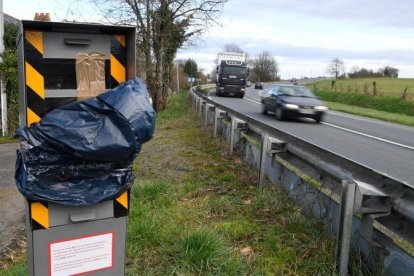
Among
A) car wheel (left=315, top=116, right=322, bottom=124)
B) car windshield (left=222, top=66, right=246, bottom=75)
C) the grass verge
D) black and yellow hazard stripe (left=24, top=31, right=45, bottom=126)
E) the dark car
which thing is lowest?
car wheel (left=315, top=116, right=322, bottom=124)

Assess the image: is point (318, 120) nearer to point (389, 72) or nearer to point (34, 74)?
point (34, 74)

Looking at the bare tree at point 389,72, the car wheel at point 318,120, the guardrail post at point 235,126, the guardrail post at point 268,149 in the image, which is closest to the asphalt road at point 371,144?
the car wheel at point 318,120

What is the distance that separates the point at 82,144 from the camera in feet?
7.79

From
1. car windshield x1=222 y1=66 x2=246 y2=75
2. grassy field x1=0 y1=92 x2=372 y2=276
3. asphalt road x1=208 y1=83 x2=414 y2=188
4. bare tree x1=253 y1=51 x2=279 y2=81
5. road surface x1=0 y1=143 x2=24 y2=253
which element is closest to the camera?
grassy field x1=0 y1=92 x2=372 y2=276

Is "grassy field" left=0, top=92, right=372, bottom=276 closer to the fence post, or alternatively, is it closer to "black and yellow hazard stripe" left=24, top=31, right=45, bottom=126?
"black and yellow hazard stripe" left=24, top=31, right=45, bottom=126

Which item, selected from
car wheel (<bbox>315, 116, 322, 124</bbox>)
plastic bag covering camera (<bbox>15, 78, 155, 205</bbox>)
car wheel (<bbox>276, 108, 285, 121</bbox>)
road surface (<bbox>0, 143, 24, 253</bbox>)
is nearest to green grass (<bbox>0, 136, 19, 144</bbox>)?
road surface (<bbox>0, 143, 24, 253</bbox>)

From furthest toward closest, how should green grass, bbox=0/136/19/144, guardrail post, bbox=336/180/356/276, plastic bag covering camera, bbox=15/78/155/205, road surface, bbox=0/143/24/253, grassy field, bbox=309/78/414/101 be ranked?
1. grassy field, bbox=309/78/414/101
2. green grass, bbox=0/136/19/144
3. road surface, bbox=0/143/24/253
4. guardrail post, bbox=336/180/356/276
5. plastic bag covering camera, bbox=15/78/155/205

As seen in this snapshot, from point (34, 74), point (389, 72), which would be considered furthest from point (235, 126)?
point (389, 72)

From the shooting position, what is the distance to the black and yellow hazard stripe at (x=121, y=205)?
2.81 meters

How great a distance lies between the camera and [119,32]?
2.89 metres

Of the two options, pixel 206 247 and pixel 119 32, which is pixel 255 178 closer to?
pixel 206 247

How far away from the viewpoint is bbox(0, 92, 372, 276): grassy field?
11.1ft

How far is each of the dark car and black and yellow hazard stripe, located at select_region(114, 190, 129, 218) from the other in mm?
15244

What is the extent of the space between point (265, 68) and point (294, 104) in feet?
332
